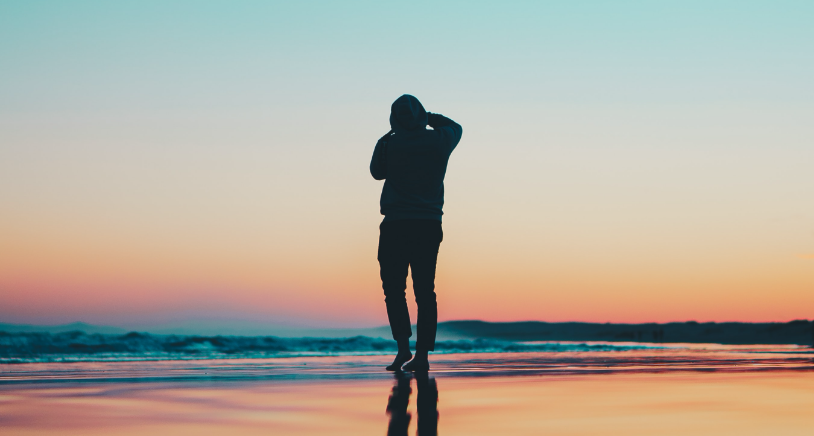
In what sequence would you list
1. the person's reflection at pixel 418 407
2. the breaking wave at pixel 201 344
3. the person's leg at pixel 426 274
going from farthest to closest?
the breaking wave at pixel 201 344 < the person's leg at pixel 426 274 < the person's reflection at pixel 418 407

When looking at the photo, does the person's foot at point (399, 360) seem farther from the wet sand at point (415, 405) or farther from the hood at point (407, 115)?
the hood at point (407, 115)

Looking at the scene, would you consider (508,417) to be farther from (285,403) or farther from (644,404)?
(285,403)

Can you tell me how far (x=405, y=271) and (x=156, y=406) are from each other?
2163mm

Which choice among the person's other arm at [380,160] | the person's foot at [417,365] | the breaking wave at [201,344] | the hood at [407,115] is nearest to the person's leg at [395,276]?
the person's foot at [417,365]

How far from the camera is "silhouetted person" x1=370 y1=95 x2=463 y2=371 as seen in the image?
424 centimetres

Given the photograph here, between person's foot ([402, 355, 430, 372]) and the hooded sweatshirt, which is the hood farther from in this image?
person's foot ([402, 355, 430, 372])

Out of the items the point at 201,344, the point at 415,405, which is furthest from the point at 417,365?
the point at 201,344

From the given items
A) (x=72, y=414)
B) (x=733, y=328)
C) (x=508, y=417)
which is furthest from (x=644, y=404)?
(x=733, y=328)

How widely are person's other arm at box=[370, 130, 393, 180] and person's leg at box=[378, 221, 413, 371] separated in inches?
11.8

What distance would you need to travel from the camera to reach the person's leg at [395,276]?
14.0 feet

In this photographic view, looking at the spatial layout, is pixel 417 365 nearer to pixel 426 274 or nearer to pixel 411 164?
pixel 426 274

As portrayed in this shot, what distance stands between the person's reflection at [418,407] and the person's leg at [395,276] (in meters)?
1.01

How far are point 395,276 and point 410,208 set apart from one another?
0.43m

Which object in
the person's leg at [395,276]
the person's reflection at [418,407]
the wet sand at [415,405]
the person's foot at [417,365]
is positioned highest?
the person's leg at [395,276]
